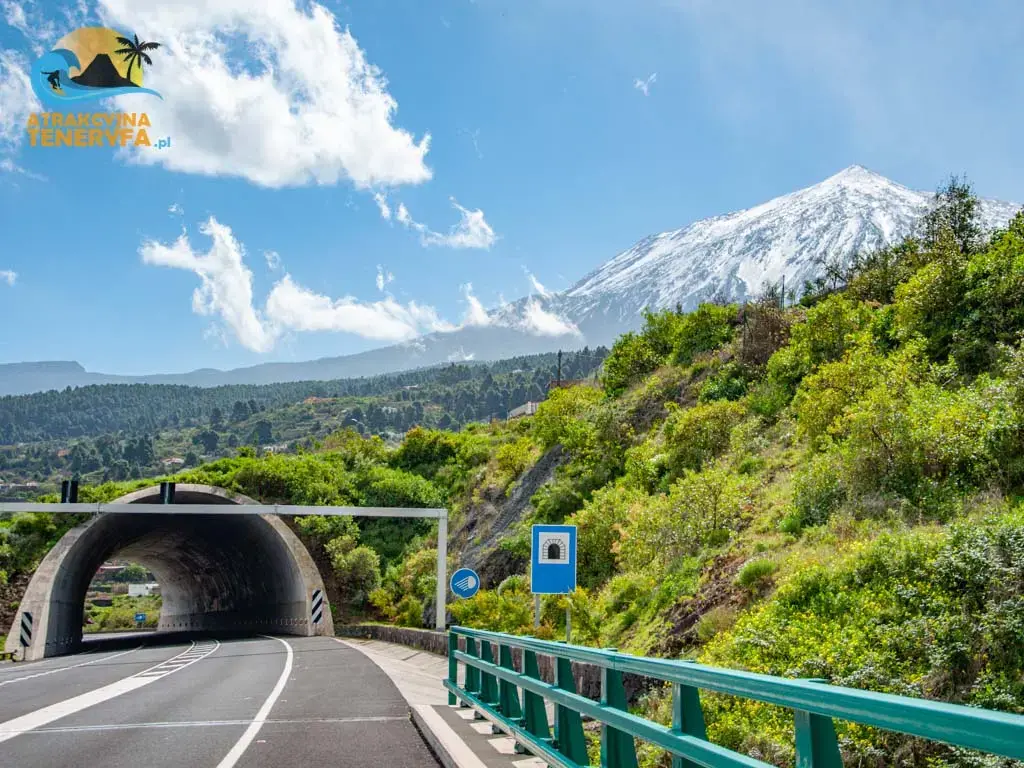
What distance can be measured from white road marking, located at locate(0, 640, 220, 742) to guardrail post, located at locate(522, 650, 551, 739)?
21.1ft

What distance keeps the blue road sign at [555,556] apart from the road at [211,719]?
2.70 meters

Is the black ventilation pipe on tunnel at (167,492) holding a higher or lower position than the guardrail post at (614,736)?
higher

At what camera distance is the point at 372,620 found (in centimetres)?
4669

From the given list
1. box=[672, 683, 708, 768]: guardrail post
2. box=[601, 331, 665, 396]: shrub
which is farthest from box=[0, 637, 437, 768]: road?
box=[601, 331, 665, 396]: shrub

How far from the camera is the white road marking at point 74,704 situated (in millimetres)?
11797

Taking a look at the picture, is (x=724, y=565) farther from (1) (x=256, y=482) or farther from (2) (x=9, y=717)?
(1) (x=256, y=482)

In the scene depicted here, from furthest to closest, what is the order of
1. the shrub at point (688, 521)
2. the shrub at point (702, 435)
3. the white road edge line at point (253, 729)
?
the shrub at point (702, 435) → the shrub at point (688, 521) → the white road edge line at point (253, 729)

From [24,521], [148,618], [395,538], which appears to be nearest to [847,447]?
[395,538]

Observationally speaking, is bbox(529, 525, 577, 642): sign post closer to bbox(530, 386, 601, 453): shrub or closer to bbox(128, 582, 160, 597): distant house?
bbox(530, 386, 601, 453): shrub

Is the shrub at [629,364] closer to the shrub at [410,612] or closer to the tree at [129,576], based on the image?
the shrub at [410,612]

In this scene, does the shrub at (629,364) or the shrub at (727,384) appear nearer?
the shrub at (727,384)

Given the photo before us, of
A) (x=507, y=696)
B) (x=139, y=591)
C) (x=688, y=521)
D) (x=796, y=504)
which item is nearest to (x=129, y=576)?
(x=139, y=591)

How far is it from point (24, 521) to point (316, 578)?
47.9 feet

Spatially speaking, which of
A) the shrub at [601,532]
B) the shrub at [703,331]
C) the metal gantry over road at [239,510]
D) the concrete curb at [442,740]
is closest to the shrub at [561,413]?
the shrub at [703,331]
